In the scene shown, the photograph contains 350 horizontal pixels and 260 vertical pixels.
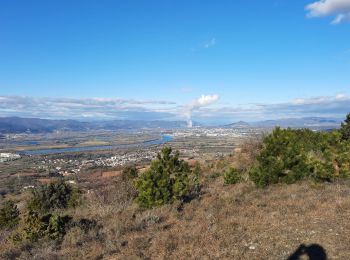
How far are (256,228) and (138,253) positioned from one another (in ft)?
10.9

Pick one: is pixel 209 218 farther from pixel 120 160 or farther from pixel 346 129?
pixel 120 160

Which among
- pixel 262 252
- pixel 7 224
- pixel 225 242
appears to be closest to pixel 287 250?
pixel 262 252

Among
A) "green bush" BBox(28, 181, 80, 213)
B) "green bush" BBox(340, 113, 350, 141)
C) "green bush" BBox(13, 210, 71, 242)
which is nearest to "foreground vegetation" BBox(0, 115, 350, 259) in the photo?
"green bush" BBox(13, 210, 71, 242)

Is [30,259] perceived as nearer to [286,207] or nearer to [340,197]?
[286,207]

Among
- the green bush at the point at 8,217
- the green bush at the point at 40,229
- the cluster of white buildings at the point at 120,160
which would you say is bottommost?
the cluster of white buildings at the point at 120,160

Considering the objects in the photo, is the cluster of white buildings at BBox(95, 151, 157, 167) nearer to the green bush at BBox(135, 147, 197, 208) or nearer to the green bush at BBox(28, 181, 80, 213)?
the green bush at BBox(28, 181, 80, 213)

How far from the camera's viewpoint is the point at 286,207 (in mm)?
11438

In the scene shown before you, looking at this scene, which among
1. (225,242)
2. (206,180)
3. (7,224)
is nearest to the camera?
(225,242)

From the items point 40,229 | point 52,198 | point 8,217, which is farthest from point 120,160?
point 40,229

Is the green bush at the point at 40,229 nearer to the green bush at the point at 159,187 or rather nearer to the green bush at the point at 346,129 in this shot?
the green bush at the point at 159,187

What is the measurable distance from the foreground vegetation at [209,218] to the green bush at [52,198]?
3005mm

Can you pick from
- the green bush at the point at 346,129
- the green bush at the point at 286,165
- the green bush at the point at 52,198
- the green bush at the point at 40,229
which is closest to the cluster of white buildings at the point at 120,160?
the green bush at the point at 52,198

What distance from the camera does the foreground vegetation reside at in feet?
27.3

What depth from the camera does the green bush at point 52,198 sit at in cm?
2116
